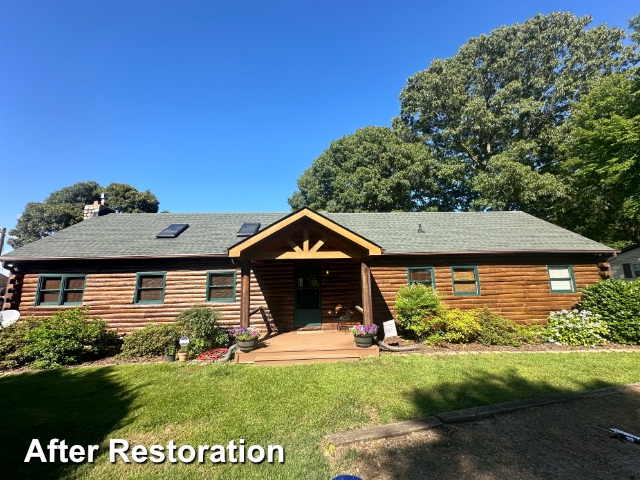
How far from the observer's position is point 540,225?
13883 mm

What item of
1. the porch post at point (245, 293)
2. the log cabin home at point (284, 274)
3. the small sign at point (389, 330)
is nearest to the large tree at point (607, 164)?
the log cabin home at point (284, 274)

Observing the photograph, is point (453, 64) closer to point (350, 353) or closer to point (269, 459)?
point (350, 353)

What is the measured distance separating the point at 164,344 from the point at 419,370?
7720mm

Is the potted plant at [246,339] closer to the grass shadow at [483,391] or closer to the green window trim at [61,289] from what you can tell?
the grass shadow at [483,391]

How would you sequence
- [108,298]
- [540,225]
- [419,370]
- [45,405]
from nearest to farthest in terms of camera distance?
[45,405] → [419,370] → [108,298] → [540,225]

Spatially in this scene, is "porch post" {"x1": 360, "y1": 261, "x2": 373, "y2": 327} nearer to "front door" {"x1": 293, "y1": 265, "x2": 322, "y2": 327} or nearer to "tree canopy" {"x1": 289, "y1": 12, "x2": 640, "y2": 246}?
"front door" {"x1": 293, "y1": 265, "x2": 322, "y2": 327}

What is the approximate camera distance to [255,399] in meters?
5.53

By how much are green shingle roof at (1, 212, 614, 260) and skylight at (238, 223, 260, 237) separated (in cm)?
29

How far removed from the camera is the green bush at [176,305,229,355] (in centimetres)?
889

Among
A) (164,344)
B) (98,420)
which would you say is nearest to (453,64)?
(164,344)

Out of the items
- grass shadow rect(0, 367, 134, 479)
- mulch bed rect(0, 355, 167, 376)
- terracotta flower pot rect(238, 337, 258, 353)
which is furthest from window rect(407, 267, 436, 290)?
grass shadow rect(0, 367, 134, 479)

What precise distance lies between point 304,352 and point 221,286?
4611 millimetres

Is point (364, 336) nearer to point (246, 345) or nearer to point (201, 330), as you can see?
point (246, 345)

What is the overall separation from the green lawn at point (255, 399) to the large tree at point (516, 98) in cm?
1585
